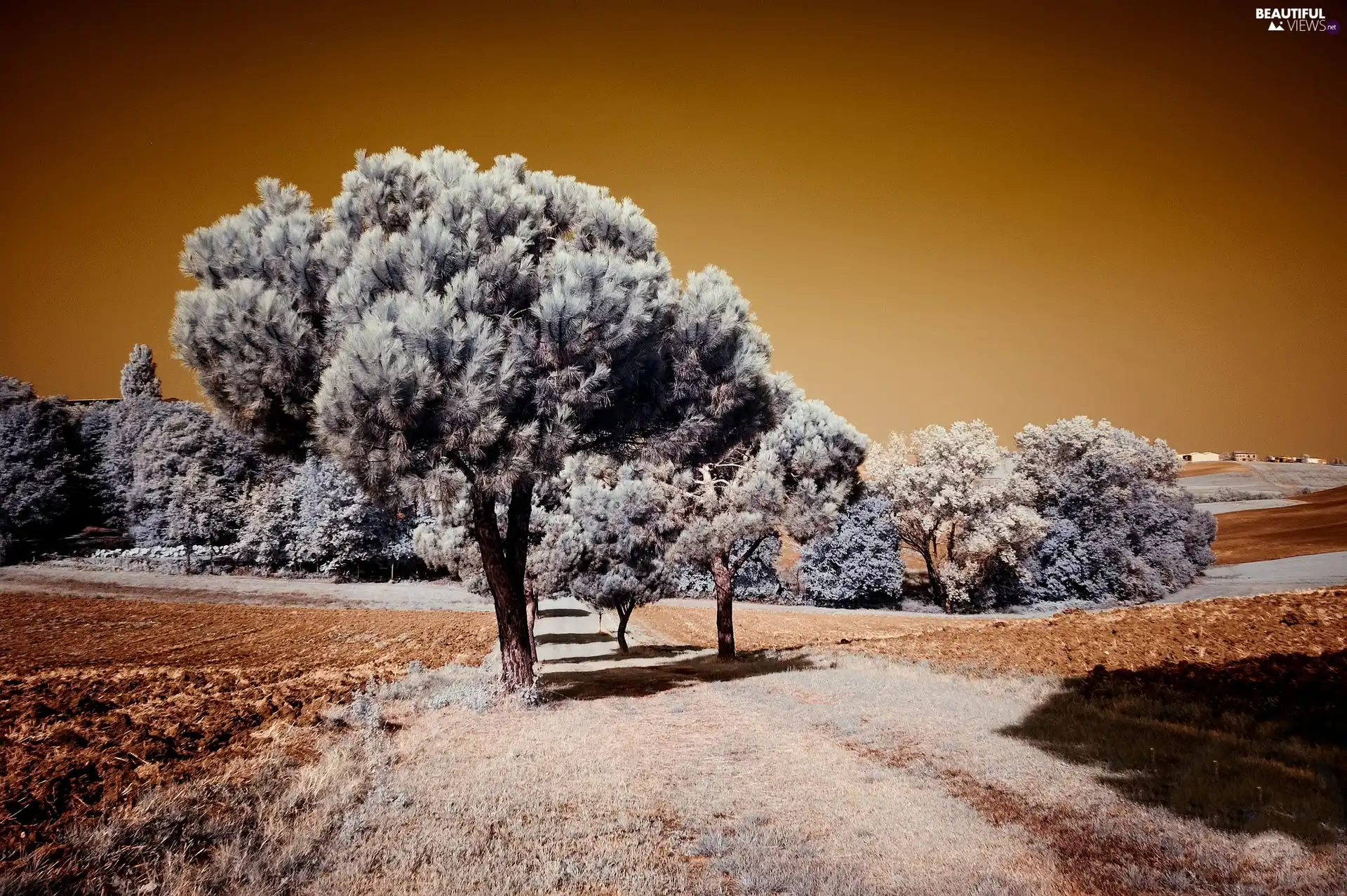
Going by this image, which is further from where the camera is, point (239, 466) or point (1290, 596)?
point (239, 466)

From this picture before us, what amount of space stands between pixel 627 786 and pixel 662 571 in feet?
70.8

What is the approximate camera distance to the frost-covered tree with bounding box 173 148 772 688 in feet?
32.1

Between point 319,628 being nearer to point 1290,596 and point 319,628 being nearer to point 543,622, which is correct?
point 543,622

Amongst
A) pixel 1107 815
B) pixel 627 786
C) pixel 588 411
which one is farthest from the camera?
pixel 588 411

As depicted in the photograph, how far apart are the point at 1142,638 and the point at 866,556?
36851mm

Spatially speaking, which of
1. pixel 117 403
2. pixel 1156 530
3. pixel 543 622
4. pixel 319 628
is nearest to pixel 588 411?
pixel 319 628

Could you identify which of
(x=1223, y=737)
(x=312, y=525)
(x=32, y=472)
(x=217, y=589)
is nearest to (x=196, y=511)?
(x=312, y=525)

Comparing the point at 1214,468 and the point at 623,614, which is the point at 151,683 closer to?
the point at 623,614

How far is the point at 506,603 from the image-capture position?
40.5 ft

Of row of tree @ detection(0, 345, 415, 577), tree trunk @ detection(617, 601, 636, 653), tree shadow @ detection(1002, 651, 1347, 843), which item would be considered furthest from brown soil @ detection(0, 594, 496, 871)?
row of tree @ detection(0, 345, 415, 577)

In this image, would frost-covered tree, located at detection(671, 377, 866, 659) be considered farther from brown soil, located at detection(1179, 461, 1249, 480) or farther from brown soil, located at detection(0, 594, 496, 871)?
brown soil, located at detection(1179, 461, 1249, 480)

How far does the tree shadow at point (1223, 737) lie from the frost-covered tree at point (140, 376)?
105m

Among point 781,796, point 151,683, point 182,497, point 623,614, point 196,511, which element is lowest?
point 623,614

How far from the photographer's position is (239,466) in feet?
210
